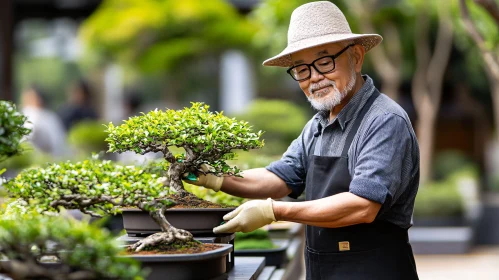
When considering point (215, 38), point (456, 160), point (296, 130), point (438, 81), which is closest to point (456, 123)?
point (456, 160)

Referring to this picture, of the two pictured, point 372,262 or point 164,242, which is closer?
point 164,242

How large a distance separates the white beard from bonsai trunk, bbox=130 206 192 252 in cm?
104

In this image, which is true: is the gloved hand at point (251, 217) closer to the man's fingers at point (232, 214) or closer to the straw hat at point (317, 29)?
the man's fingers at point (232, 214)

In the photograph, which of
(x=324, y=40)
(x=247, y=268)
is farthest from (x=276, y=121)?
(x=324, y=40)

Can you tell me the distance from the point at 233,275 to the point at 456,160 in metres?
14.3

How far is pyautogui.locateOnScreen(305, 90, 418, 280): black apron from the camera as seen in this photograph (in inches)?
146

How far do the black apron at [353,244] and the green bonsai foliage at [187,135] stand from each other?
40cm

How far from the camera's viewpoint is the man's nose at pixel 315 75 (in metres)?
3.81

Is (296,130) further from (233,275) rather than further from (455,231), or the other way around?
(233,275)

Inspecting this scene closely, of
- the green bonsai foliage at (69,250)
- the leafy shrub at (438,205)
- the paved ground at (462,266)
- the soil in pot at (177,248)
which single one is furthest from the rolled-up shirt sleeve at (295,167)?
the leafy shrub at (438,205)

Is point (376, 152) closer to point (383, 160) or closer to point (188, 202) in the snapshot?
point (383, 160)

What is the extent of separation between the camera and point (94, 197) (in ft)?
9.45

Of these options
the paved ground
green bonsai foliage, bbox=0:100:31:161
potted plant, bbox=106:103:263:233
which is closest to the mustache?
potted plant, bbox=106:103:263:233

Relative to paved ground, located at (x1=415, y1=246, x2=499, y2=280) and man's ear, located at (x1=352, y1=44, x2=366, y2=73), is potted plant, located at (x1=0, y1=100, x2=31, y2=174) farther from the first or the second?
paved ground, located at (x1=415, y1=246, x2=499, y2=280)
